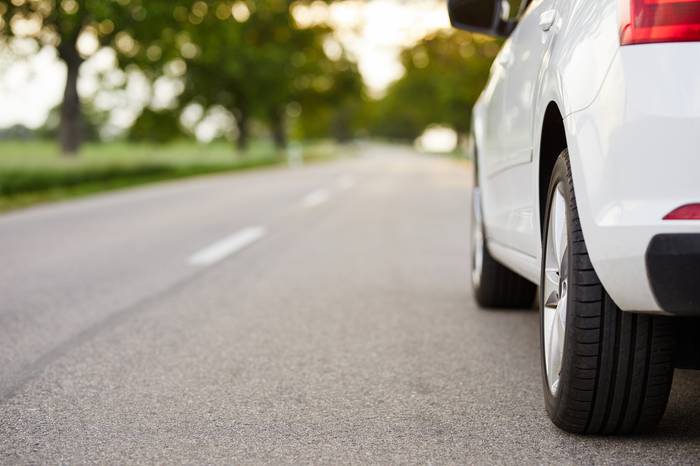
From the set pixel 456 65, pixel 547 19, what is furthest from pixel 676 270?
pixel 456 65

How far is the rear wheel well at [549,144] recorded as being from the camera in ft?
9.16

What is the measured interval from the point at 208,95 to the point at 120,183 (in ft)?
68.9

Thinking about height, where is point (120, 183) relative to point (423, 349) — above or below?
below

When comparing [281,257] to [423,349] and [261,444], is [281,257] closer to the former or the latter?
[423,349]

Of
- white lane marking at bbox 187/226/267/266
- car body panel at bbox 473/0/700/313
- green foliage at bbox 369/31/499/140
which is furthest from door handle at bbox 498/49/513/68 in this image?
green foliage at bbox 369/31/499/140

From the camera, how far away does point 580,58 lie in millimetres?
2398

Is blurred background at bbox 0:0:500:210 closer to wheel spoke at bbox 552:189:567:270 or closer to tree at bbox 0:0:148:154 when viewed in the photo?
tree at bbox 0:0:148:154

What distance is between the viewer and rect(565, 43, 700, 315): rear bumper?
205 centimetres

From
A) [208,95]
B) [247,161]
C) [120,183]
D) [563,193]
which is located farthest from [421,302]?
[208,95]

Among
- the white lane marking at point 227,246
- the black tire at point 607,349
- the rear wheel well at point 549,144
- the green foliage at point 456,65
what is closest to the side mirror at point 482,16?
Result: the rear wheel well at point 549,144

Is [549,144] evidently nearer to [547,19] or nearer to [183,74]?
[547,19]

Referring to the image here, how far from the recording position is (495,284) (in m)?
4.70

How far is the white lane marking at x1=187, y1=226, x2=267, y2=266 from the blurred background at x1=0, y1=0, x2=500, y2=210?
6442 mm

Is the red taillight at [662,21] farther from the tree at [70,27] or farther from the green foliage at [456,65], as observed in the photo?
the green foliage at [456,65]
